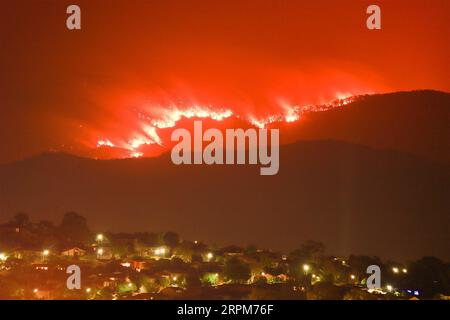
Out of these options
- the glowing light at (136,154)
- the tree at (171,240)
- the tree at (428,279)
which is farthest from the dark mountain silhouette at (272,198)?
the tree at (428,279)

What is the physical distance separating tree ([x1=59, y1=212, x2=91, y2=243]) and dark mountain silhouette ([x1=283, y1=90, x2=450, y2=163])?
46.9ft

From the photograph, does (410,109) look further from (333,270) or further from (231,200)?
(333,270)

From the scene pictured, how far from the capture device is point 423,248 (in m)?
25.1

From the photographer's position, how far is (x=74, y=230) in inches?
968

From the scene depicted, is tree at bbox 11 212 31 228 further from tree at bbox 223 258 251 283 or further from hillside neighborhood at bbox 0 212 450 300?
tree at bbox 223 258 251 283

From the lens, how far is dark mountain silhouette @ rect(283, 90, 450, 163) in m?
32.7

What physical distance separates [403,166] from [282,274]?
1576cm

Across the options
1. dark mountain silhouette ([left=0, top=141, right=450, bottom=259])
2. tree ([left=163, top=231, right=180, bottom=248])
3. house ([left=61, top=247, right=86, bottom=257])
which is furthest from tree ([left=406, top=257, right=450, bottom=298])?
house ([left=61, top=247, right=86, bottom=257])

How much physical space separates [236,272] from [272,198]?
13.4 m

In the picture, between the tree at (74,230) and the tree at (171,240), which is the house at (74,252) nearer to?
the tree at (74,230)

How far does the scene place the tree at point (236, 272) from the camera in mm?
17328

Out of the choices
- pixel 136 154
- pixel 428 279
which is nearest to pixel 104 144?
pixel 136 154

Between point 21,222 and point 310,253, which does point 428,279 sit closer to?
point 310,253
